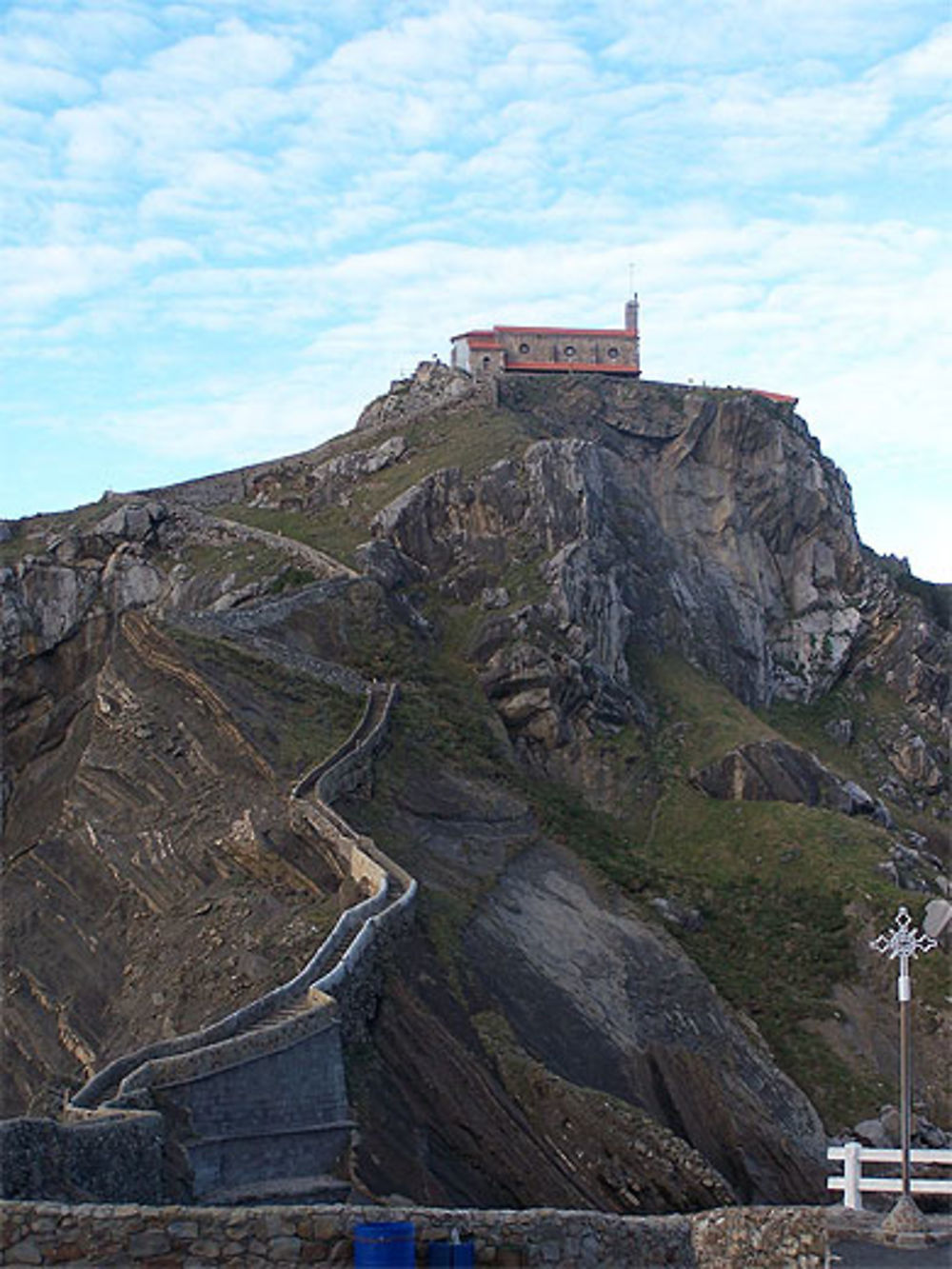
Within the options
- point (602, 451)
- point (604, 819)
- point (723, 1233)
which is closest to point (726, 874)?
point (604, 819)

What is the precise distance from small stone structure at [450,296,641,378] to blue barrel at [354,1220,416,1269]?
2747 inches

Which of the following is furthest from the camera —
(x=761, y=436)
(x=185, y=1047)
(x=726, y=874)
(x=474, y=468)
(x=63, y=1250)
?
(x=761, y=436)

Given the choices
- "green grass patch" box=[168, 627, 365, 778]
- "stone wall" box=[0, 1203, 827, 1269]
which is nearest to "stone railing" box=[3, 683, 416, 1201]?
"stone wall" box=[0, 1203, 827, 1269]

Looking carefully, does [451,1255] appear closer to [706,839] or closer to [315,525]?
[706,839]

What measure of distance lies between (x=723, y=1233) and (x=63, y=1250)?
4.75 m

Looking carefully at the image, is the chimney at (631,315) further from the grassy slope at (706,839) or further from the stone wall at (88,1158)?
the stone wall at (88,1158)

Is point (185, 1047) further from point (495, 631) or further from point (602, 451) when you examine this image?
point (602, 451)

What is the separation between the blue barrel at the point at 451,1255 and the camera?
1055 centimetres

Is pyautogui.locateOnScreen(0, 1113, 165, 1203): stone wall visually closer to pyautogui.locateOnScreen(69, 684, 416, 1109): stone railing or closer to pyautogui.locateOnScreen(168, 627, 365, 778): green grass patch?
pyautogui.locateOnScreen(69, 684, 416, 1109): stone railing

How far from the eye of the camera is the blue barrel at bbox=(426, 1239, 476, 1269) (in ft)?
34.6

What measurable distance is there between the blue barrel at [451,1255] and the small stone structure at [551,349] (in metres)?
69.4

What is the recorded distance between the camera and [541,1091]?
3114 centimetres

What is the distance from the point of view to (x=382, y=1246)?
1020 cm

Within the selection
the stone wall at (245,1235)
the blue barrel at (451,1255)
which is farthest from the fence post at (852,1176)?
the blue barrel at (451,1255)
